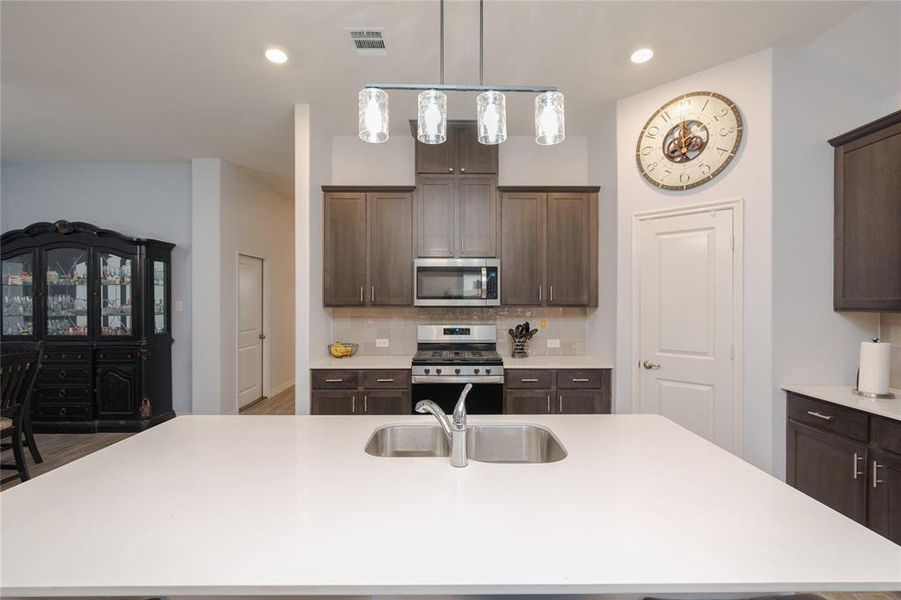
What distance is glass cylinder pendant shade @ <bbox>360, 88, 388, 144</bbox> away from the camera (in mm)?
1420

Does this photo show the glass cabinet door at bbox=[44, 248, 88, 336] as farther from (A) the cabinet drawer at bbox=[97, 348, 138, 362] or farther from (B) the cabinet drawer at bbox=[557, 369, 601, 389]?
(B) the cabinet drawer at bbox=[557, 369, 601, 389]

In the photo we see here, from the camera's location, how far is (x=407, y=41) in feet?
7.77

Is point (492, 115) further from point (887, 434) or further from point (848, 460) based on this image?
point (848, 460)

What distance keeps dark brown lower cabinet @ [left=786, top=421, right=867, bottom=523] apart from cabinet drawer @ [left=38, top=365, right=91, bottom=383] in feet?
19.2

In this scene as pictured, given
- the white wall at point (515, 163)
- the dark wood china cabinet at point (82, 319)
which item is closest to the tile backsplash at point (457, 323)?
the white wall at point (515, 163)

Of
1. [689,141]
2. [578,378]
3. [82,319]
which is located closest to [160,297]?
[82,319]

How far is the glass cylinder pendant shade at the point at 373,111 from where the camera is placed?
1.42m

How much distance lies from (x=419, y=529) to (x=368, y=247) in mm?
2849

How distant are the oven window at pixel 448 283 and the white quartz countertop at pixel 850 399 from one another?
2.21 metres

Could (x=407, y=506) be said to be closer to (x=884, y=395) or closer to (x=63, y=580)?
(x=63, y=580)

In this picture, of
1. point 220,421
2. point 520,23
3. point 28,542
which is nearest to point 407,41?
point 520,23

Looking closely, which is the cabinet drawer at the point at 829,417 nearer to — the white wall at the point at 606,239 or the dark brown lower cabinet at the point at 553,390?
the white wall at the point at 606,239

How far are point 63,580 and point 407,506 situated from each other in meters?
0.67

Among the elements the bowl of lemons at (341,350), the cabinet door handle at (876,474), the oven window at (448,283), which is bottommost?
the cabinet door handle at (876,474)
